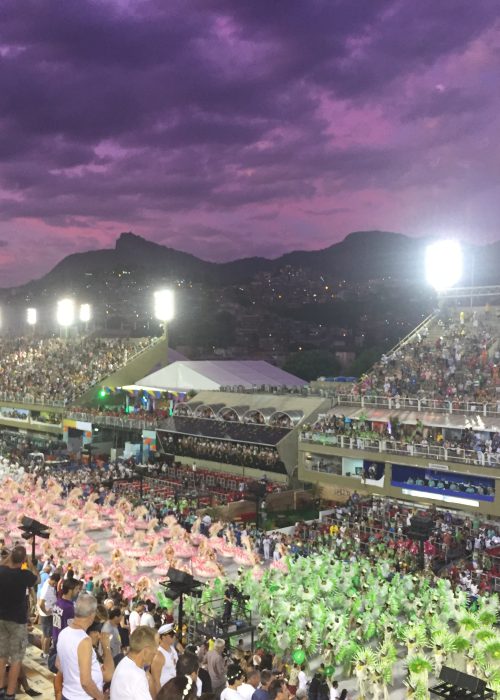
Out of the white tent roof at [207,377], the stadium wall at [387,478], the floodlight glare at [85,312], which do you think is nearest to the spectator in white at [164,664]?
the stadium wall at [387,478]

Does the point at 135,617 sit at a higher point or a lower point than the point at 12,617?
lower

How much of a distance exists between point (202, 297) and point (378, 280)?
36585mm

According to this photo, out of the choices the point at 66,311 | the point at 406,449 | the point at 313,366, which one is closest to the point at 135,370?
the point at 66,311

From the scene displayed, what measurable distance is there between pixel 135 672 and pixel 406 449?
27.3 m

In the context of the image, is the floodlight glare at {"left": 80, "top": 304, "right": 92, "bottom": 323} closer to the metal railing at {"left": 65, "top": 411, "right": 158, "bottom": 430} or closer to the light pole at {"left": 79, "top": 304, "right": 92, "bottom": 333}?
the light pole at {"left": 79, "top": 304, "right": 92, "bottom": 333}

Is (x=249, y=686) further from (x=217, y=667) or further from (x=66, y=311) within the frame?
(x=66, y=311)

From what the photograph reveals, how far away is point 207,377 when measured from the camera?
2045 inches

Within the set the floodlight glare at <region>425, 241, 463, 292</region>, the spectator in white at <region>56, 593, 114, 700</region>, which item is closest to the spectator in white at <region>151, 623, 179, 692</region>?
the spectator in white at <region>56, 593, 114, 700</region>

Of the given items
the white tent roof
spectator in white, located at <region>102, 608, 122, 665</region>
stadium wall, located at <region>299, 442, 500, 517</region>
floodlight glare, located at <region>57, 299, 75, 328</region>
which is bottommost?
stadium wall, located at <region>299, 442, 500, 517</region>

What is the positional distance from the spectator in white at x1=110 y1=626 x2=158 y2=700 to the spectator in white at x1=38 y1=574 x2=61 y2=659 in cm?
643

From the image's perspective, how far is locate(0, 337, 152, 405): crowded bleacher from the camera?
5959 centimetres

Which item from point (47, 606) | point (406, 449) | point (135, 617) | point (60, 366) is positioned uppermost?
point (60, 366)

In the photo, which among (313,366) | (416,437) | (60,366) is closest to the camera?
(416,437)

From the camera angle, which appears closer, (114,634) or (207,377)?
(114,634)
